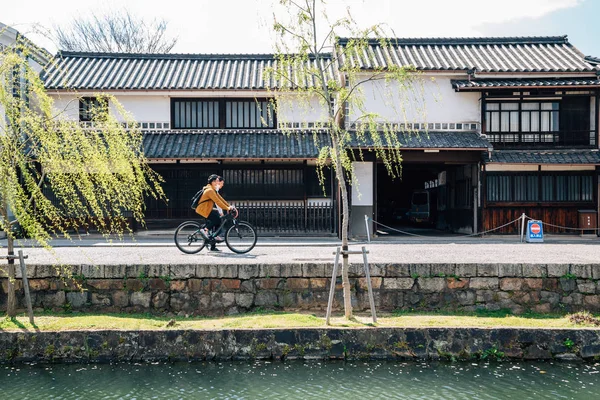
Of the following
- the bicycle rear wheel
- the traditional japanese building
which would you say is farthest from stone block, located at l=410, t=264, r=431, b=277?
the traditional japanese building

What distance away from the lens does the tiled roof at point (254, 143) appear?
2131 cm

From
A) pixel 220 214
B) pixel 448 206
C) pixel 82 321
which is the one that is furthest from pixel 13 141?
pixel 448 206

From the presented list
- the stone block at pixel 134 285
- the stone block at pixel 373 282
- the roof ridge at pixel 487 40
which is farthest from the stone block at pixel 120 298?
the roof ridge at pixel 487 40

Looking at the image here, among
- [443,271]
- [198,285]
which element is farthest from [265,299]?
[443,271]

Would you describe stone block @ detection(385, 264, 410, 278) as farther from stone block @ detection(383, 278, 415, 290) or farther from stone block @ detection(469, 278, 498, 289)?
stone block @ detection(469, 278, 498, 289)

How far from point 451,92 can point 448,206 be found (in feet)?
20.6

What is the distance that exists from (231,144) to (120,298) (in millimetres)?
12537

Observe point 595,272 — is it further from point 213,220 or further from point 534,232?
point 534,232

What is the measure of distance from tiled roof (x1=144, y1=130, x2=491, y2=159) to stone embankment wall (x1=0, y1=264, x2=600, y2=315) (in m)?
10.8

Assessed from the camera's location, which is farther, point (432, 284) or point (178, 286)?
point (432, 284)

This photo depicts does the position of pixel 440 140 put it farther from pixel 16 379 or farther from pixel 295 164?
pixel 16 379

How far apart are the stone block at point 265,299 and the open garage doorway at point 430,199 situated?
14252 mm

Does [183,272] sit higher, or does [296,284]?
[183,272]

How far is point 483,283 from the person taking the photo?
10.5 metres
